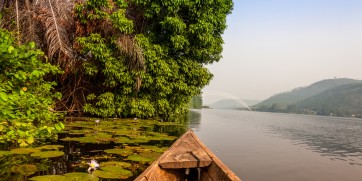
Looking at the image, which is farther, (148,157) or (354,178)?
(354,178)

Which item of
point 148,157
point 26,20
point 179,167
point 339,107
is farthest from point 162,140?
point 339,107

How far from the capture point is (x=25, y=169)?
4.97 meters

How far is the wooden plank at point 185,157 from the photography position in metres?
4.07

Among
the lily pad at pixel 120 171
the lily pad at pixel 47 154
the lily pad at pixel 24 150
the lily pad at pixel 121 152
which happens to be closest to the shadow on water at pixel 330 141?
the lily pad at pixel 121 152

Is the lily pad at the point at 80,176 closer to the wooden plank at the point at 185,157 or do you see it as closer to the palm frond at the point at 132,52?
the wooden plank at the point at 185,157

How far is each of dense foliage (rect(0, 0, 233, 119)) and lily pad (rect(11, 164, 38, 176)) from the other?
9.19 m

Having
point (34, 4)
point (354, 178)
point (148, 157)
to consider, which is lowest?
point (354, 178)

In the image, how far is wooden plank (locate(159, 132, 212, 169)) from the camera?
13.4 ft

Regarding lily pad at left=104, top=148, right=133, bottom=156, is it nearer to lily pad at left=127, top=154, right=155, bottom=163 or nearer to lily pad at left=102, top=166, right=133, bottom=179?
lily pad at left=127, top=154, right=155, bottom=163

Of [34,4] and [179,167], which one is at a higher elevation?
[34,4]

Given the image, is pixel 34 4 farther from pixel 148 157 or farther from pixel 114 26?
pixel 148 157

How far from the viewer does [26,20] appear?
13.5 meters

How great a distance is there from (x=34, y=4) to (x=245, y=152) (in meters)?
13.9

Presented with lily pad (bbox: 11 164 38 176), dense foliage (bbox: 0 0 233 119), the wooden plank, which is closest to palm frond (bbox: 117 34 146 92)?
dense foliage (bbox: 0 0 233 119)
